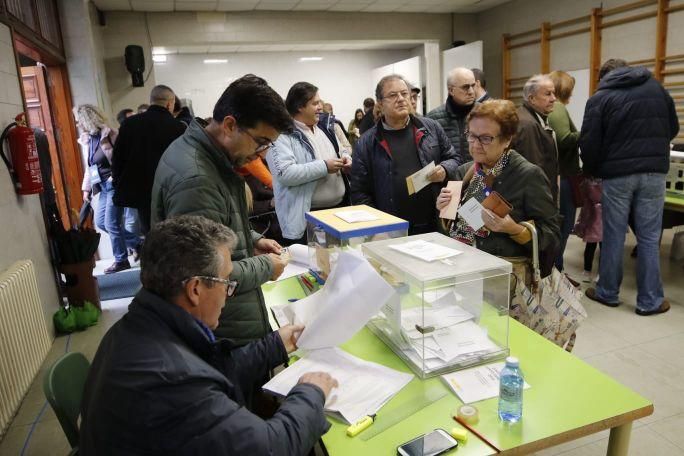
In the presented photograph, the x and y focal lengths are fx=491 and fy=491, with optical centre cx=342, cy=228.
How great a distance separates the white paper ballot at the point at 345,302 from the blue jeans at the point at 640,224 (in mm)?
2501

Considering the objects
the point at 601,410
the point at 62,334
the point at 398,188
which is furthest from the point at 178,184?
the point at 62,334

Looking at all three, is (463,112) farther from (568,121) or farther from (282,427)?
(282,427)

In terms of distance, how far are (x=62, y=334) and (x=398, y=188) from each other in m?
2.53

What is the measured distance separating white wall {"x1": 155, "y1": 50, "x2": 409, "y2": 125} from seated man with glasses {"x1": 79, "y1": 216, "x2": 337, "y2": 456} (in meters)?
8.75

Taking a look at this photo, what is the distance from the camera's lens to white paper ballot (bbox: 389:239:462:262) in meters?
1.39

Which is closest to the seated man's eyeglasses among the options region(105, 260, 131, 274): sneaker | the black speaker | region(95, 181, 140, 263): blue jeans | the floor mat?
the floor mat

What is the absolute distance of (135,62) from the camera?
619 cm

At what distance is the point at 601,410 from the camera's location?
113 cm

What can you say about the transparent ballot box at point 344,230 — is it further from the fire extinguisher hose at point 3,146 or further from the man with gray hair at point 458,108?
the fire extinguisher hose at point 3,146

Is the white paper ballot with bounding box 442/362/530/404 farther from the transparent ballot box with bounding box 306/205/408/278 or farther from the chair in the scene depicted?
the chair

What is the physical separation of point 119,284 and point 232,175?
11.5 feet

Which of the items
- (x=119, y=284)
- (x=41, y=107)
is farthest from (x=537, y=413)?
(x=41, y=107)

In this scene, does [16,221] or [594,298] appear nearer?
[16,221]

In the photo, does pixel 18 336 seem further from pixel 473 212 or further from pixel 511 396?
pixel 511 396
